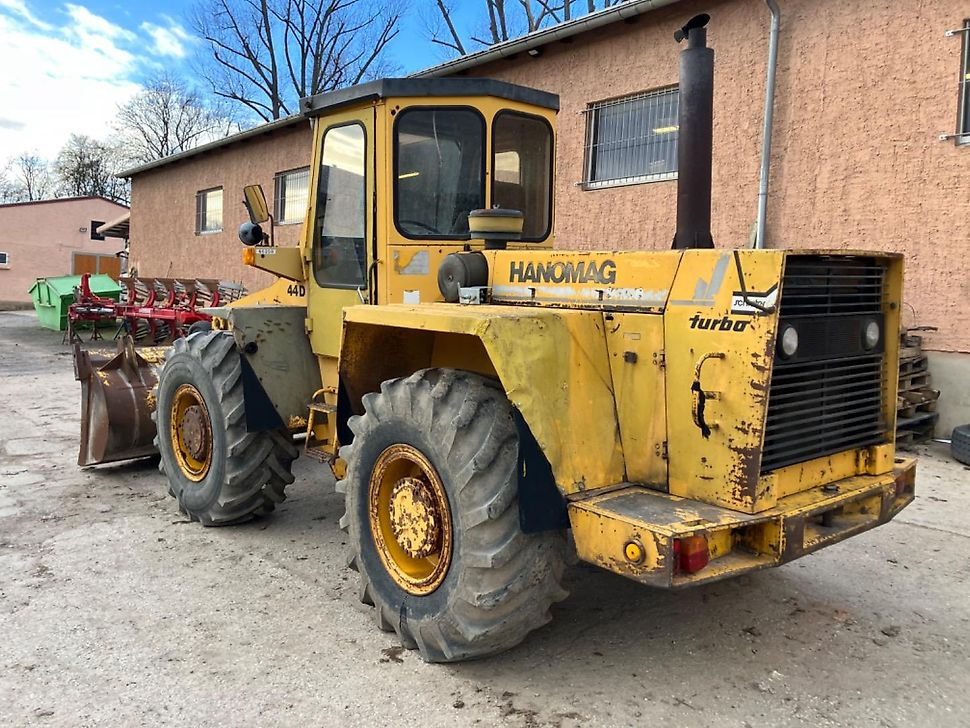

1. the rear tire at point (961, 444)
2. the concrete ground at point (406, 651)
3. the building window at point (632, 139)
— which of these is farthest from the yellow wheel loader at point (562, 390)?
the building window at point (632, 139)

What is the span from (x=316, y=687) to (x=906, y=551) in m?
3.66

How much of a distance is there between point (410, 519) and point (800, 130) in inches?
271

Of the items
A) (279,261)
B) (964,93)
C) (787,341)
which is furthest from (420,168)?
(964,93)

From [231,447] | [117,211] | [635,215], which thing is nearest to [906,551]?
[231,447]

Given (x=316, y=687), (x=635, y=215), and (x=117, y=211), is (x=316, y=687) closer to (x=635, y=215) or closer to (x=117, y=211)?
(x=635, y=215)

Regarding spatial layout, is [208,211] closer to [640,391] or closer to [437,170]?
[437,170]

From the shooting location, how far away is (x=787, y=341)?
296 centimetres

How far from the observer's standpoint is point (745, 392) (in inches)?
113

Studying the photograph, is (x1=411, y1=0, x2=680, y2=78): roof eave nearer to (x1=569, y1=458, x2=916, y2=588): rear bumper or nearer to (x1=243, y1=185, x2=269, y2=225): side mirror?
(x1=243, y1=185, x2=269, y2=225): side mirror

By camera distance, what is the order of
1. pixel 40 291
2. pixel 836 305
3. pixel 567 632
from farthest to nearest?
pixel 40 291 → pixel 567 632 → pixel 836 305

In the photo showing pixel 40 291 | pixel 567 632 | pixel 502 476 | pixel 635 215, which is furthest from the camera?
pixel 40 291

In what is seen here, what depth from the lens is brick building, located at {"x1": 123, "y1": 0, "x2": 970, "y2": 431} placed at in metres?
7.37

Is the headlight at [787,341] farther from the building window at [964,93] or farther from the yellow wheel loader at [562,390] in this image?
the building window at [964,93]

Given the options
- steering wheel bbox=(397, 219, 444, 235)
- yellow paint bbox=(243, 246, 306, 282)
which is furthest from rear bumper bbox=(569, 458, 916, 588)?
yellow paint bbox=(243, 246, 306, 282)
